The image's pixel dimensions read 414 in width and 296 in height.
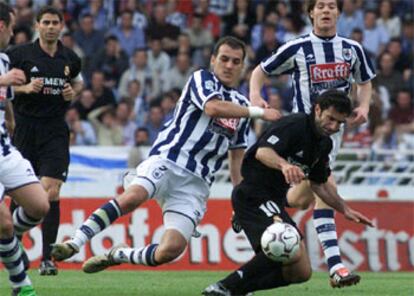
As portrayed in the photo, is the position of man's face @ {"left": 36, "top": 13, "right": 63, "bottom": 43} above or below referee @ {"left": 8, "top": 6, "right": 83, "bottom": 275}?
above

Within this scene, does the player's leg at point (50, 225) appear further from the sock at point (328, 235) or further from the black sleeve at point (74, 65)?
the sock at point (328, 235)

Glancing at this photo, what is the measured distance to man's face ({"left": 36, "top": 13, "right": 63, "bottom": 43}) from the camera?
43.7 feet

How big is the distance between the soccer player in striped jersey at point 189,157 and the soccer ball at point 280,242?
3.82 ft

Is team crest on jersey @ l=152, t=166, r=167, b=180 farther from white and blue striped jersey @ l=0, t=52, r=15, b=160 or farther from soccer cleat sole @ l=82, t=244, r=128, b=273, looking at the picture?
white and blue striped jersey @ l=0, t=52, r=15, b=160

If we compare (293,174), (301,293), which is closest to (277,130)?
(293,174)

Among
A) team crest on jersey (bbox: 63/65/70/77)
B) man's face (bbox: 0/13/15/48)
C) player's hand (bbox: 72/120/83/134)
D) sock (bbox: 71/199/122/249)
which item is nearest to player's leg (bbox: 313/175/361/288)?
sock (bbox: 71/199/122/249)

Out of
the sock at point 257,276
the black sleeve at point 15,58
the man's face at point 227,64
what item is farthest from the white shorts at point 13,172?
the black sleeve at point 15,58

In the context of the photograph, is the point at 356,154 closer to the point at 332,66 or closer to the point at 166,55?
the point at 166,55

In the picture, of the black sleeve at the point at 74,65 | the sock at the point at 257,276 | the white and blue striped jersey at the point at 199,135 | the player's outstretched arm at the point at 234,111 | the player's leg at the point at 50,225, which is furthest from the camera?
the black sleeve at the point at 74,65

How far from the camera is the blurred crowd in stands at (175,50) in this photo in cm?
2077

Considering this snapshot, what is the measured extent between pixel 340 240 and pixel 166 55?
6.23 meters

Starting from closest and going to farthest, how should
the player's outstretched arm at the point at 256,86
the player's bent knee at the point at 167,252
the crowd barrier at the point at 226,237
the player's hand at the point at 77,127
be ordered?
the player's bent knee at the point at 167,252
the player's outstretched arm at the point at 256,86
the crowd barrier at the point at 226,237
the player's hand at the point at 77,127

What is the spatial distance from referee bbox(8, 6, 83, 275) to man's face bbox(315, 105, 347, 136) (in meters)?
3.67

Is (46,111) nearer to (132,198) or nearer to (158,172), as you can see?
(158,172)
